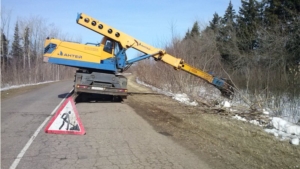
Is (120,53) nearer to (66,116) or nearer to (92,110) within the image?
(92,110)

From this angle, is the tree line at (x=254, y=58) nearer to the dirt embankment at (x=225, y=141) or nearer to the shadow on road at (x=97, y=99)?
the dirt embankment at (x=225, y=141)

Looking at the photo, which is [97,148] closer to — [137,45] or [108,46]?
[108,46]

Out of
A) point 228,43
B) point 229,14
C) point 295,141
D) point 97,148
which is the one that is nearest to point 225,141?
point 295,141

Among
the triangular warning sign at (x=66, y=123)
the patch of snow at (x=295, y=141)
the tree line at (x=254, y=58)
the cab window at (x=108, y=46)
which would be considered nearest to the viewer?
the patch of snow at (x=295, y=141)

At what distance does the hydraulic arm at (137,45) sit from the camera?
52.3ft

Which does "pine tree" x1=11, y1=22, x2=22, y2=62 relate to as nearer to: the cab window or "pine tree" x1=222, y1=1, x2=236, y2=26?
"pine tree" x1=222, y1=1, x2=236, y2=26

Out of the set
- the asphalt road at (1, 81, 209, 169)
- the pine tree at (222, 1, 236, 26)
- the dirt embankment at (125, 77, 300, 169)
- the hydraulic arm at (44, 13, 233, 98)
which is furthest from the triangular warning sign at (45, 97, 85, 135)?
the pine tree at (222, 1, 236, 26)

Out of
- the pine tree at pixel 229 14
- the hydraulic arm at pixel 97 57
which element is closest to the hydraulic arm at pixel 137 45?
the hydraulic arm at pixel 97 57

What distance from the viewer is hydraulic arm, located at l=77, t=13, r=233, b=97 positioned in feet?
52.3

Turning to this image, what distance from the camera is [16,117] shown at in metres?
11.2

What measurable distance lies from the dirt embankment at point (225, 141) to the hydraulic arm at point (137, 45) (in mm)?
5597

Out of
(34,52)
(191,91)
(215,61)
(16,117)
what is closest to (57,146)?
(16,117)

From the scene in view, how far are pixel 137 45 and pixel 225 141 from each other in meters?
10.1

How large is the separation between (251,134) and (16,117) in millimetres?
8372
